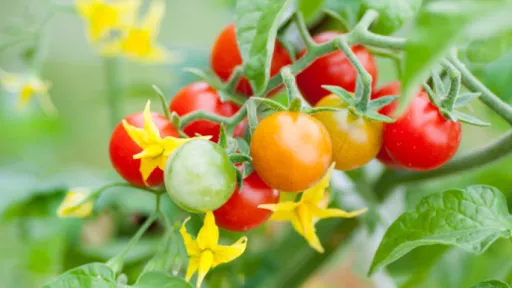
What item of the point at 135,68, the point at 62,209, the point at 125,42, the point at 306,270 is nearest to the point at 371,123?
the point at 62,209

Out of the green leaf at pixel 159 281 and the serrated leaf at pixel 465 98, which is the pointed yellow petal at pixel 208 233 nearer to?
the green leaf at pixel 159 281

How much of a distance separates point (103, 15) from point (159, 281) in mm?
429

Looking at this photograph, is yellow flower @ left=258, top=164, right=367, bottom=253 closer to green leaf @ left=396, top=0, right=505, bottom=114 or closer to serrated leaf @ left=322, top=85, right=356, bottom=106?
serrated leaf @ left=322, top=85, right=356, bottom=106

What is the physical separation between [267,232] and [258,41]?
494 millimetres

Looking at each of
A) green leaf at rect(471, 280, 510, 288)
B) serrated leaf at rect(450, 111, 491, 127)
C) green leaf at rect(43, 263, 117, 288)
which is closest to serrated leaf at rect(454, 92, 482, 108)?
serrated leaf at rect(450, 111, 491, 127)

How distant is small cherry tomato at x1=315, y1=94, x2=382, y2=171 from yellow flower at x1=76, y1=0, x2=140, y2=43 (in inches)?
16.1

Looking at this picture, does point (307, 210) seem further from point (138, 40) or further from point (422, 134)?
point (138, 40)

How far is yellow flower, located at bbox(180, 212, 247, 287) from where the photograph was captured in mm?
375

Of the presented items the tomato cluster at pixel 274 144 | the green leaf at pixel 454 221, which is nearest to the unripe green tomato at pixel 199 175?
the tomato cluster at pixel 274 144

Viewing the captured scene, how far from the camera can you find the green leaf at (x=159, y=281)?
0.37m

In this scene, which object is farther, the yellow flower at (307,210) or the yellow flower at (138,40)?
the yellow flower at (138,40)

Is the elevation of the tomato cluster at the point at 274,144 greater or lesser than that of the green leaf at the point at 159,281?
greater

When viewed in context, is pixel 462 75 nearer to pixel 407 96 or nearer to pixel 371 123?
pixel 371 123

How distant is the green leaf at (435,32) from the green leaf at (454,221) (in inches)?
6.5
